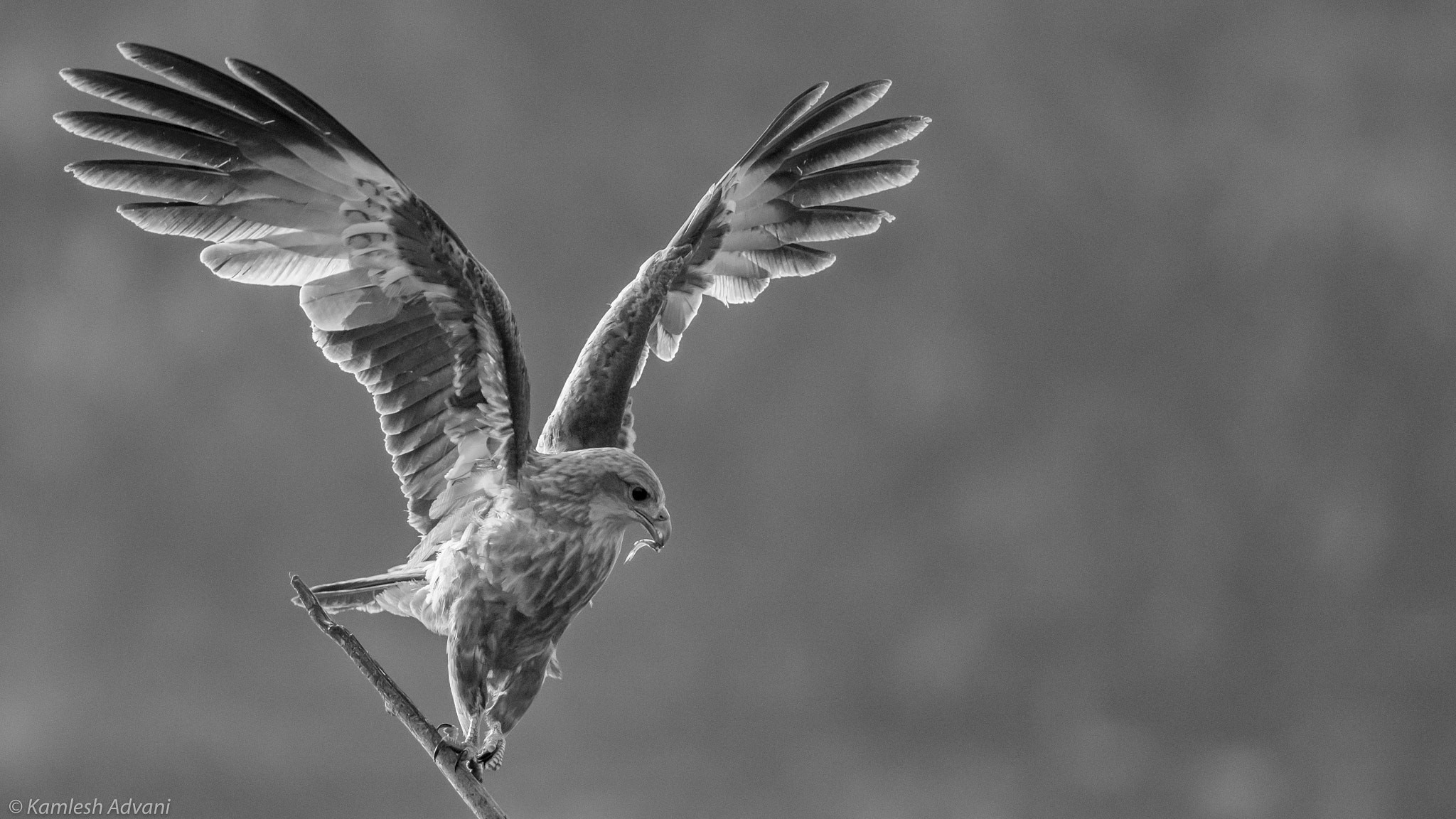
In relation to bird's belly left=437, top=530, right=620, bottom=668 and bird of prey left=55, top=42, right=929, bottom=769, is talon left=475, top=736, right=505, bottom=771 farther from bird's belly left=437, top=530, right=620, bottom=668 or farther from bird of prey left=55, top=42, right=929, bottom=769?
bird's belly left=437, top=530, right=620, bottom=668

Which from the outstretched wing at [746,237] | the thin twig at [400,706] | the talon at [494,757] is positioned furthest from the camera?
the outstretched wing at [746,237]

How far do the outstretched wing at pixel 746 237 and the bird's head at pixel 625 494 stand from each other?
3.59 feet

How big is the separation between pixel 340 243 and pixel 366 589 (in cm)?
139

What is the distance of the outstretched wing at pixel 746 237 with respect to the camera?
245 inches

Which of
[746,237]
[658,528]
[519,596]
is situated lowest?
[519,596]

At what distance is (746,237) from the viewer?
269 inches

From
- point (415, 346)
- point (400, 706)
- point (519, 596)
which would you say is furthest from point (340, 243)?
point (400, 706)

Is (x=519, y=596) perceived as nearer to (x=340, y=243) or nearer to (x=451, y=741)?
A: (x=451, y=741)

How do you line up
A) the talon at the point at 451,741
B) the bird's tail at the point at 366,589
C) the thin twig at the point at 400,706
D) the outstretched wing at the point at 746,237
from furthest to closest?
the outstretched wing at the point at 746,237 < the bird's tail at the point at 366,589 < the talon at the point at 451,741 < the thin twig at the point at 400,706

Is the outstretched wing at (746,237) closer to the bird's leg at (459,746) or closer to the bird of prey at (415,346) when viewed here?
the bird of prey at (415,346)

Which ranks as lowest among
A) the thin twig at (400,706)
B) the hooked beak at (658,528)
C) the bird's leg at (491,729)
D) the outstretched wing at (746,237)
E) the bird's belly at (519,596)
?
the thin twig at (400,706)

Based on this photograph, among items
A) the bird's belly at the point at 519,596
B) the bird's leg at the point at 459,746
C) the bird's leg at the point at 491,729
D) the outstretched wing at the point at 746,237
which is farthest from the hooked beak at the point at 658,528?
the outstretched wing at the point at 746,237

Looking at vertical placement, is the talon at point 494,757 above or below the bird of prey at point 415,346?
below

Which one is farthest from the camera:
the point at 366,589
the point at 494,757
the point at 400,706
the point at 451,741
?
the point at 366,589
